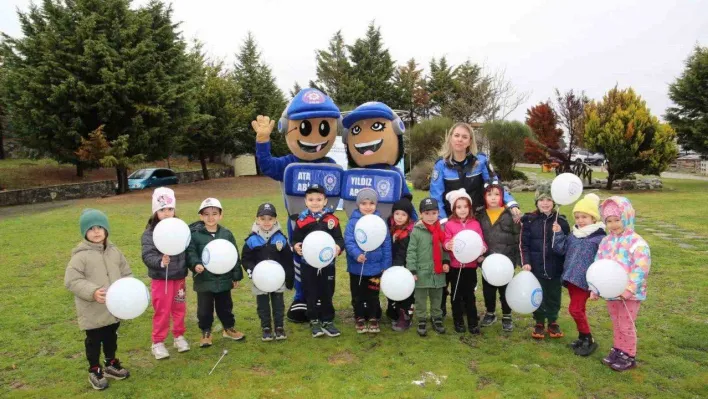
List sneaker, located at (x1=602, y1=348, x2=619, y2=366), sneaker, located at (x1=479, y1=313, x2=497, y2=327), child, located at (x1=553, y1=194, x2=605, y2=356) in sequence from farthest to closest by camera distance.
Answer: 1. sneaker, located at (x1=479, y1=313, x2=497, y2=327)
2. child, located at (x1=553, y1=194, x2=605, y2=356)
3. sneaker, located at (x1=602, y1=348, x2=619, y2=366)

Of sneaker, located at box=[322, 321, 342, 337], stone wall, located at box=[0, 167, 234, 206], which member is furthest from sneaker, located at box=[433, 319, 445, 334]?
stone wall, located at box=[0, 167, 234, 206]

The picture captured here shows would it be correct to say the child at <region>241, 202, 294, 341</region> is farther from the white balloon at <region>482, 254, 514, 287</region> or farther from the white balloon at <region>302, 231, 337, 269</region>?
the white balloon at <region>482, 254, 514, 287</region>

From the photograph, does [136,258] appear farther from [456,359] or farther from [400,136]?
[456,359]

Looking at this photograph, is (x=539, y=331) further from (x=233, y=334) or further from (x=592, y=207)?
(x=233, y=334)

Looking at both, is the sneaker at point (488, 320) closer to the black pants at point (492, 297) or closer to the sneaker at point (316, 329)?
the black pants at point (492, 297)

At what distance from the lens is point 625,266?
12.4 ft

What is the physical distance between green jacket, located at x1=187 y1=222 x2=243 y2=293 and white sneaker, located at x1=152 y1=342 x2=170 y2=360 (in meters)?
0.59

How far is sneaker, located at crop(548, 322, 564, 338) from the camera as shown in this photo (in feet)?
15.1

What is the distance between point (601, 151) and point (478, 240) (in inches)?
595

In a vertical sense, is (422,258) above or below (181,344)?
above

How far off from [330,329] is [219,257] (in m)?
1.37

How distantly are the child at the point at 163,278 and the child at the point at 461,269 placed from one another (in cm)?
249

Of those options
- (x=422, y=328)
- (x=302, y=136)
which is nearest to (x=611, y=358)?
(x=422, y=328)

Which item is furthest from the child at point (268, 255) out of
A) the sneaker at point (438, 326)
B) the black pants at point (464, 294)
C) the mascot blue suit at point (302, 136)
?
the black pants at point (464, 294)
